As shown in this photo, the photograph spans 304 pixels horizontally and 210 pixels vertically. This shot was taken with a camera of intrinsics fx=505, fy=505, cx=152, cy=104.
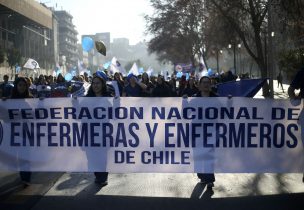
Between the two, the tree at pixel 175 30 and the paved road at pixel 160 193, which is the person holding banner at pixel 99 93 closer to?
the paved road at pixel 160 193

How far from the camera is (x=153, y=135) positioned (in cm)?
684

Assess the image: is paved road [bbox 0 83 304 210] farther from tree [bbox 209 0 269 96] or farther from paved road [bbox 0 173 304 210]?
tree [bbox 209 0 269 96]

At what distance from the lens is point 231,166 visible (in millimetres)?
6723

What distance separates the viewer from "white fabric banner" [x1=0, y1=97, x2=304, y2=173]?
22.1 ft

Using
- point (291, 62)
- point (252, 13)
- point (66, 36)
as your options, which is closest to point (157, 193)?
point (252, 13)

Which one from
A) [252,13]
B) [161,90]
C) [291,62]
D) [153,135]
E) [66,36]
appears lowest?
[153,135]

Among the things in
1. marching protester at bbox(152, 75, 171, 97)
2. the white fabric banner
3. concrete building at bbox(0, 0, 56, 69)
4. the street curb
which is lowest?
the street curb

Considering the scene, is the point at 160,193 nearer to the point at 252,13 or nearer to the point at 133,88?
the point at 133,88

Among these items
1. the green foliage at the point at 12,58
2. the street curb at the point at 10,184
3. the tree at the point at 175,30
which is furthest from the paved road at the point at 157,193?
Answer: the green foliage at the point at 12,58

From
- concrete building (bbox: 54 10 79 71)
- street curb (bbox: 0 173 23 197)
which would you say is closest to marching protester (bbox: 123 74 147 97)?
street curb (bbox: 0 173 23 197)

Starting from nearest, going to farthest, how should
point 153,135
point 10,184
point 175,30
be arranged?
point 153,135, point 10,184, point 175,30

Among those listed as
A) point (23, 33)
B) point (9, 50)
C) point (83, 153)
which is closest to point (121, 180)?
point (83, 153)

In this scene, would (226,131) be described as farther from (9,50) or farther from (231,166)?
(9,50)

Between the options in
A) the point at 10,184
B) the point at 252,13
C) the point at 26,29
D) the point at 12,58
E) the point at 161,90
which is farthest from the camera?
the point at 26,29
